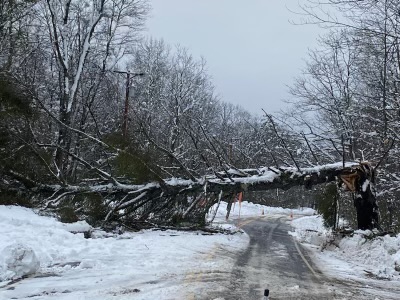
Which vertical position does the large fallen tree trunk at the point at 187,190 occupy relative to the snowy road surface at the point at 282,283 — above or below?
above

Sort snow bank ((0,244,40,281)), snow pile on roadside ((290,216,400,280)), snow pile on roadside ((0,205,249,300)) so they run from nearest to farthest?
snow pile on roadside ((0,205,249,300)) < snow bank ((0,244,40,281)) < snow pile on roadside ((290,216,400,280))

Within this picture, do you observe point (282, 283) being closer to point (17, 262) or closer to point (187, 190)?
point (17, 262)

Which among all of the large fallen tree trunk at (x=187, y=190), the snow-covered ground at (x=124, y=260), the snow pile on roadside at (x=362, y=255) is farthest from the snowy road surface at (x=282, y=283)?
the large fallen tree trunk at (x=187, y=190)

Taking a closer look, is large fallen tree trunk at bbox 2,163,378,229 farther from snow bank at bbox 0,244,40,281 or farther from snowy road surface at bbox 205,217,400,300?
snow bank at bbox 0,244,40,281

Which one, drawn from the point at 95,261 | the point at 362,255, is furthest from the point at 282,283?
the point at 362,255

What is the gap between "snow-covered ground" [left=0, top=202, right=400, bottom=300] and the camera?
21.9 ft

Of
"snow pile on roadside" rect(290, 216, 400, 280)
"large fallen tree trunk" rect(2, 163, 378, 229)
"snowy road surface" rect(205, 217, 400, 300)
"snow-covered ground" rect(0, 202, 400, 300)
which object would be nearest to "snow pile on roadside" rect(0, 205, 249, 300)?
"snow-covered ground" rect(0, 202, 400, 300)

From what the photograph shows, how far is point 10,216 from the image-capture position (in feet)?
35.9

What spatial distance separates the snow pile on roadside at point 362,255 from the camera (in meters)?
10.9

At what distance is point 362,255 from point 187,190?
18.5 ft

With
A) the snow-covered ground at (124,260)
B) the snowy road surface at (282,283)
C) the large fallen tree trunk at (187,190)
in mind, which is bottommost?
the snowy road surface at (282,283)

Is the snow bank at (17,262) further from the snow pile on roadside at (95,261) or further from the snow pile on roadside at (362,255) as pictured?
the snow pile on roadside at (362,255)

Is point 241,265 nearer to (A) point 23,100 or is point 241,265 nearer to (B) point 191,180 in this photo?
(B) point 191,180

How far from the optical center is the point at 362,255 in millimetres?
13391
